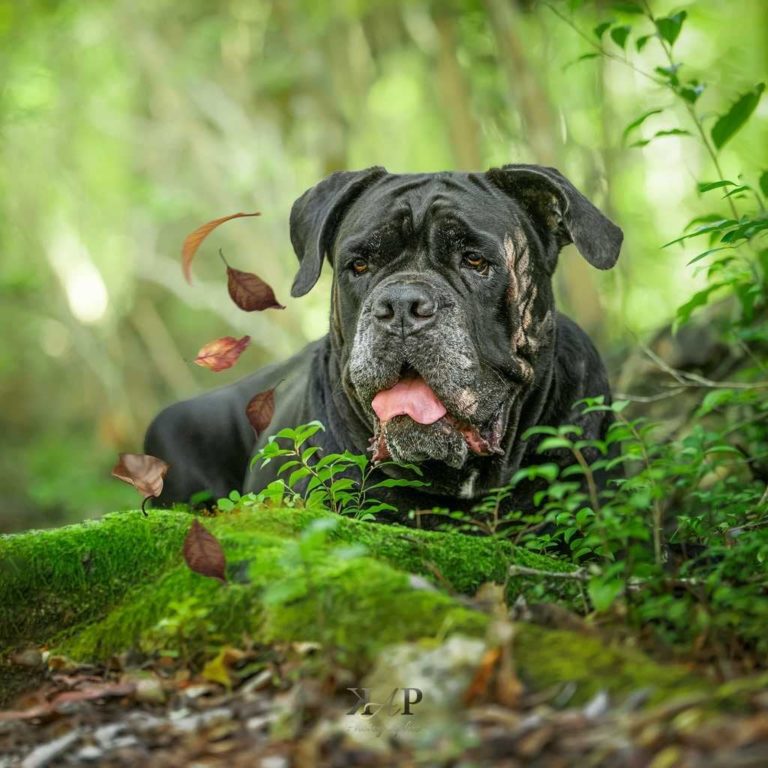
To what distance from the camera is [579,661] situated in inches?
86.3

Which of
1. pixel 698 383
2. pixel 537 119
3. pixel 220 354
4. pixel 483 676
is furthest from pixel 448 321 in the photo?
pixel 537 119

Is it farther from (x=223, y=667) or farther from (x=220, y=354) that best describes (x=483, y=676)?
(x=220, y=354)

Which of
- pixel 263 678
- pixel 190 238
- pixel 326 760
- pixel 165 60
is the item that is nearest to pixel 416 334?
pixel 190 238

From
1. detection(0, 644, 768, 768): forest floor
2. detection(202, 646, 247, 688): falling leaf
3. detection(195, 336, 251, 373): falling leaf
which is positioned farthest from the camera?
detection(195, 336, 251, 373): falling leaf

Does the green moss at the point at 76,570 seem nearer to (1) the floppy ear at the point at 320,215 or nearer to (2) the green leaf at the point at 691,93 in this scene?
(1) the floppy ear at the point at 320,215

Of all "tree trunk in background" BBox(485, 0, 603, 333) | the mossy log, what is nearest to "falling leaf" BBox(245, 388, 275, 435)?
the mossy log

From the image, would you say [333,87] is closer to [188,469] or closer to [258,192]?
[258,192]

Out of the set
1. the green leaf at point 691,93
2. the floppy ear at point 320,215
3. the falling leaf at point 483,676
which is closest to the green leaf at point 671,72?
the green leaf at point 691,93

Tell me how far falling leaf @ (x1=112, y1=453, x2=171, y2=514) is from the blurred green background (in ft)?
21.6

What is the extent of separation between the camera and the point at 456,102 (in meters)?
12.0

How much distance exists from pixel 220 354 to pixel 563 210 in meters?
1.94

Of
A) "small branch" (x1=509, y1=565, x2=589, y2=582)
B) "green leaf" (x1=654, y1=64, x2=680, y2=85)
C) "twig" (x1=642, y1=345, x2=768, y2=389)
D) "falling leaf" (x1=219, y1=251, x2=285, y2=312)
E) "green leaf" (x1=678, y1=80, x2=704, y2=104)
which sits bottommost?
"small branch" (x1=509, y1=565, x2=589, y2=582)

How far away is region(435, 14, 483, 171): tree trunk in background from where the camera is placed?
39.0 ft

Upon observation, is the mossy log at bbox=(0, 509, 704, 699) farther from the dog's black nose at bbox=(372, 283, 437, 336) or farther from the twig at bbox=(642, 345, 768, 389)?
the twig at bbox=(642, 345, 768, 389)
